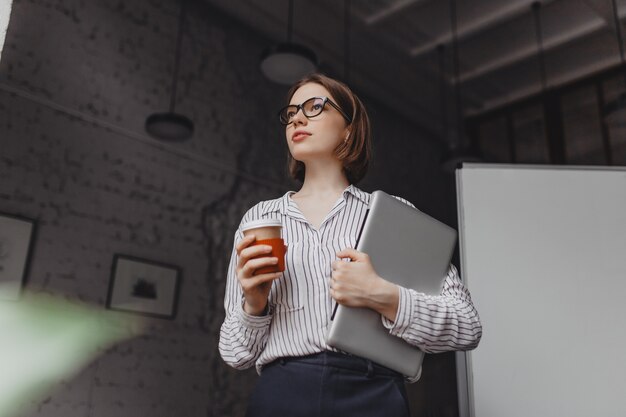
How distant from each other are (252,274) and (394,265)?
0.26 meters

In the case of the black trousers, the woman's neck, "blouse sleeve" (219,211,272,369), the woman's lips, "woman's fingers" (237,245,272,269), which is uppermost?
the woman's lips

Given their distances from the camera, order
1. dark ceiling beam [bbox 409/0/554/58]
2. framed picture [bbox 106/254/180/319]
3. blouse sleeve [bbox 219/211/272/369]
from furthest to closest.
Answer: dark ceiling beam [bbox 409/0/554/58] → framed picture [bbox 106/254/180/319] → blouse sleeve [bbox 219/211/272/369]

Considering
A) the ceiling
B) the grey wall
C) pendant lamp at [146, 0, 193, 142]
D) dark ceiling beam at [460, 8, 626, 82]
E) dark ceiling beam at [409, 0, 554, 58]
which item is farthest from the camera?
dark ceiling beam at [460, 8, 626, 82]

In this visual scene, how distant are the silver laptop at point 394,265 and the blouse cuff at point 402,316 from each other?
23 mm

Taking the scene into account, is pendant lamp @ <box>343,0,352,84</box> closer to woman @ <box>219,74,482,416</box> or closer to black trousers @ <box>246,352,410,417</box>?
woman @ <box>219,74,482,416</box>

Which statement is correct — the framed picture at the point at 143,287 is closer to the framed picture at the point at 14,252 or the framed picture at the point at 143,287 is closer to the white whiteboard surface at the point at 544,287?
the framed picture at the point at 14,252

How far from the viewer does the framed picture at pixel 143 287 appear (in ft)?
12.5

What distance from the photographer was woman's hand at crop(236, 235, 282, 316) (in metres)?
0.92

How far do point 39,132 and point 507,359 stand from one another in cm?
305

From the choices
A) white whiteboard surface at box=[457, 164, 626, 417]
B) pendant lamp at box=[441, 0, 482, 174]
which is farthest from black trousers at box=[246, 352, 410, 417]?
pendant lamp at box=[441, 0, 482, 174]

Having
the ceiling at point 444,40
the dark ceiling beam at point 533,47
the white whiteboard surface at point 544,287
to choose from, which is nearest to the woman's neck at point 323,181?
the white whiteboard surface at point 544,287

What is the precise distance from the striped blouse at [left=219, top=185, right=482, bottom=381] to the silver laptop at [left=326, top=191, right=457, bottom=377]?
0.03 meters

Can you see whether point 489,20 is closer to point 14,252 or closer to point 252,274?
point 14,252

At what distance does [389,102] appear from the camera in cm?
623
